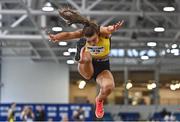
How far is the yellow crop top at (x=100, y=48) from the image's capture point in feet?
20.6

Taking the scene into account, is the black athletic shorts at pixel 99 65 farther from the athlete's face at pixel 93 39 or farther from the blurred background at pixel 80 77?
the blurred background at pixel 80 77

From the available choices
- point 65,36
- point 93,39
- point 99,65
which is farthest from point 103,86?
point 65,36

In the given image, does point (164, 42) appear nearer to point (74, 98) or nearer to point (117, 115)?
point (117, 115)

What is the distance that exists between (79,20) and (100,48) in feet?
1.68

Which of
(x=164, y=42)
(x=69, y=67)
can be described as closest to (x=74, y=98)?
(x=69, y=67)

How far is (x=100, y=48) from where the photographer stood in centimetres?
638

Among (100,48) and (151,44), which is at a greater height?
(100,48)

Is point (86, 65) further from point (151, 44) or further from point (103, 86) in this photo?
point (151, 44)

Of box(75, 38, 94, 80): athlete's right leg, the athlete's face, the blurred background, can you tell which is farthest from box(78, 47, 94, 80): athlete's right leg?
the blurred background

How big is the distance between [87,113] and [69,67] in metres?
6.55

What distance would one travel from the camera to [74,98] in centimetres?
3722

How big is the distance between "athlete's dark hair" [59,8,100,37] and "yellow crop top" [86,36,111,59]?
0.15 m

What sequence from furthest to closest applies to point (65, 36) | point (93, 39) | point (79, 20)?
1. point (65, 36)
2. point (93, 39)
3. point (79, 20)

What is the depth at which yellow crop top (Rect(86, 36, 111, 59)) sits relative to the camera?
6.27 meters
